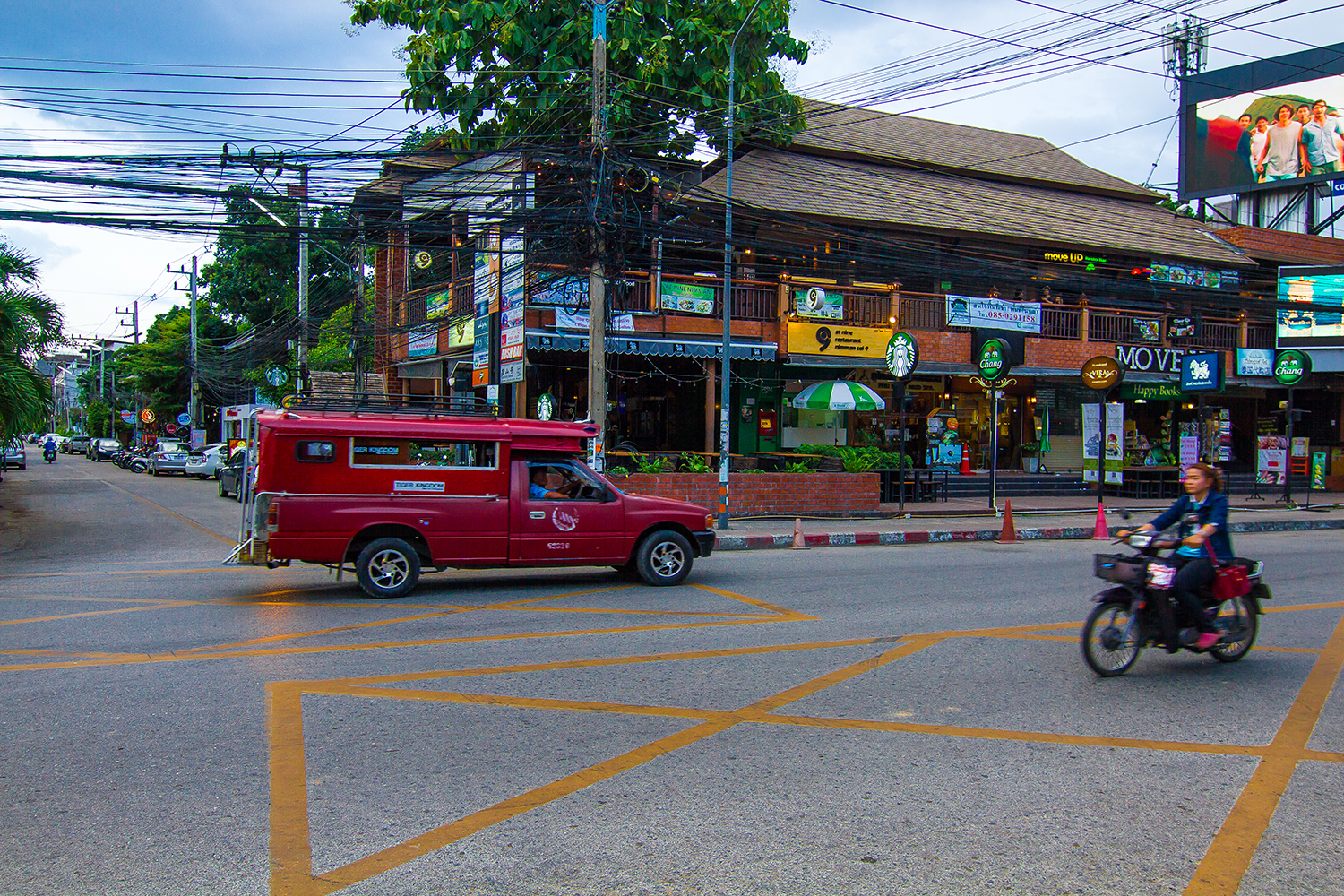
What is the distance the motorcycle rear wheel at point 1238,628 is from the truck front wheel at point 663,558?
560cm

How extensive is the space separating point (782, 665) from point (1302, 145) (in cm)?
3465

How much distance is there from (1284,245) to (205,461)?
132ft

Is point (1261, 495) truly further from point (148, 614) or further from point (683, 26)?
point (148, 614)

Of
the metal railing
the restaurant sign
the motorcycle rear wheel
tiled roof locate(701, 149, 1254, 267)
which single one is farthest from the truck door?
the metal railing

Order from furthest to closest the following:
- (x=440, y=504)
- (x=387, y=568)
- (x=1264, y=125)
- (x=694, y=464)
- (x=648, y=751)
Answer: (x=1264, y=125) < (x=694, y=464) < (x=440, y=504) < (x=387, y=568) < (x=648, y=751)

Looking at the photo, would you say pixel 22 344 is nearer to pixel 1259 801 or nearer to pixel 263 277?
pixel 1259 801

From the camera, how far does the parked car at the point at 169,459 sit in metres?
39.2

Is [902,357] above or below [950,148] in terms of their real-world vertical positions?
below

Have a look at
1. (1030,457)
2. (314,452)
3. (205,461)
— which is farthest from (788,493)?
(205,461)

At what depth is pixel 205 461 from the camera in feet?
118

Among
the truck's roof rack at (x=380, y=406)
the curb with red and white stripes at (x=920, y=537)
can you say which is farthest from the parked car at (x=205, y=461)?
the truck's roof rack at (x=380, y=406)

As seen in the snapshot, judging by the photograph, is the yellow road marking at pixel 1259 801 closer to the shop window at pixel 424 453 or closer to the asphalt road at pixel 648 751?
the asphalt road at pixel 648 751

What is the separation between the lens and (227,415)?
34156mm

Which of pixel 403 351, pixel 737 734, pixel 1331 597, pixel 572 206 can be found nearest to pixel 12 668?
pixel 737 734
